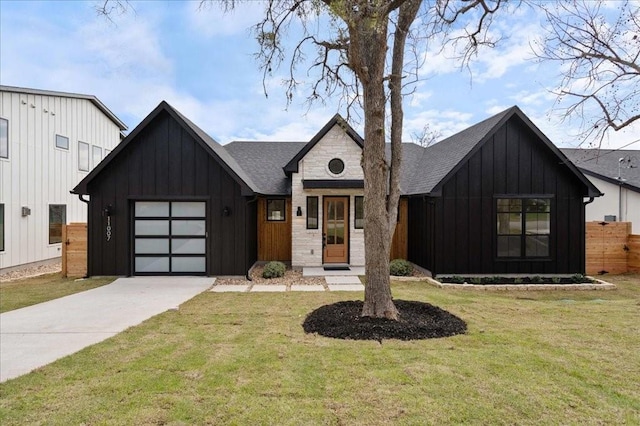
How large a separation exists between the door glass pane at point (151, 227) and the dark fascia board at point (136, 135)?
5.86 feet

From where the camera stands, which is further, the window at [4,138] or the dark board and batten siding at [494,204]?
the window at [4,138]

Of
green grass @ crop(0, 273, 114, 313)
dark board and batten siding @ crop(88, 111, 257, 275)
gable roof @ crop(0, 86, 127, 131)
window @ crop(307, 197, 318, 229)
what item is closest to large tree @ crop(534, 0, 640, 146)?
window @ crop(307, 197, 318, 229)

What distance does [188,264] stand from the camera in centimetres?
1100

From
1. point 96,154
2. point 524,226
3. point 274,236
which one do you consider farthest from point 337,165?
point 96,154

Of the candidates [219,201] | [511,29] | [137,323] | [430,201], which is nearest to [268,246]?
[219,201]

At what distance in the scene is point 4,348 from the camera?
5117 millimetres

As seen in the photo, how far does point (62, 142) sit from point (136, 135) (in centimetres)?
692

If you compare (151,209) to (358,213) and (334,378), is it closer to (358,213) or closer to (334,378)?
(358,213)

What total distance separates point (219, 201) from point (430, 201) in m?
6.59

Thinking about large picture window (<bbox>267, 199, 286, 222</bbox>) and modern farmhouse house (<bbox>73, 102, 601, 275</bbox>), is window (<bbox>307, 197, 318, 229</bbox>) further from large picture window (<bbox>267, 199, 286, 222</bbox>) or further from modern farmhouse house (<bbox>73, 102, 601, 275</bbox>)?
large picture window (<bbox>267, 199, 286, 222</bbox>)

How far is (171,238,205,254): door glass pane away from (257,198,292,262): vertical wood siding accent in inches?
124

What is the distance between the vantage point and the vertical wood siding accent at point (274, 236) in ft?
45.1

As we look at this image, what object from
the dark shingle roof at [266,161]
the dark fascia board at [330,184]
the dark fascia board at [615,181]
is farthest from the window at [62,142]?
the dark fascia board at [615,181]

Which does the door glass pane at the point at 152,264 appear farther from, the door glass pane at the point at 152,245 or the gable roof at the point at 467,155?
the gable roof at the point at 467,155
